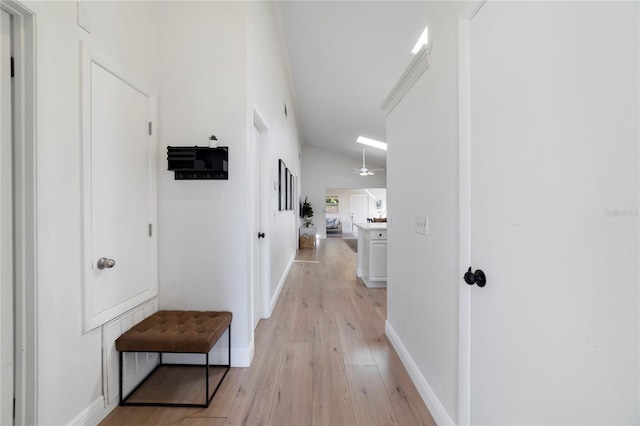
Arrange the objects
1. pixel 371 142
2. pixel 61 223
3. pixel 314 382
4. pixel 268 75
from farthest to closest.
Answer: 1. pixel 371 142
2. pixel 268 75
3. pixel 314 382
4. pixel 61 223

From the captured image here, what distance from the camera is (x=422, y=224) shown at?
1720 mm

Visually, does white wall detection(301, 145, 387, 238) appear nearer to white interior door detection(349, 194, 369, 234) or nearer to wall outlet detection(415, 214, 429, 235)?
white interior door detection(349, 194, 369, 234)

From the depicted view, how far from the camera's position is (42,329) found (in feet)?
3.99

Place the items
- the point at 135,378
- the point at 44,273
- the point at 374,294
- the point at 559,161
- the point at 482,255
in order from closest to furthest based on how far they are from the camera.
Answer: the point at 559,161 → the point at 482,255 → the point at 44,273 → the point at 135,378 → the point at 374,294

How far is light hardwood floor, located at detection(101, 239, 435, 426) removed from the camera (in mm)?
1542

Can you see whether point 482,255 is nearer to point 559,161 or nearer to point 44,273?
point 559,161

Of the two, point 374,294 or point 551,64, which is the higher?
point 551,64

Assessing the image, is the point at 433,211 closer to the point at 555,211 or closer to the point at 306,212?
the point at 555,211

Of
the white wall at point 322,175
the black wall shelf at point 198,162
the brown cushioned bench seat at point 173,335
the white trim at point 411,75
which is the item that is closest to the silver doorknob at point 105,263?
the brown cushioned bench seat at point 173,335

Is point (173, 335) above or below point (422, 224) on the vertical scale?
below

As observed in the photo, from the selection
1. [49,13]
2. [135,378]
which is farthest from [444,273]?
[49,13]

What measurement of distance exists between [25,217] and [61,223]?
132 mm

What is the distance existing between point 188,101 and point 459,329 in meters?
2.29

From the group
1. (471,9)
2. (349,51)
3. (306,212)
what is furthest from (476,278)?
(306,212)
